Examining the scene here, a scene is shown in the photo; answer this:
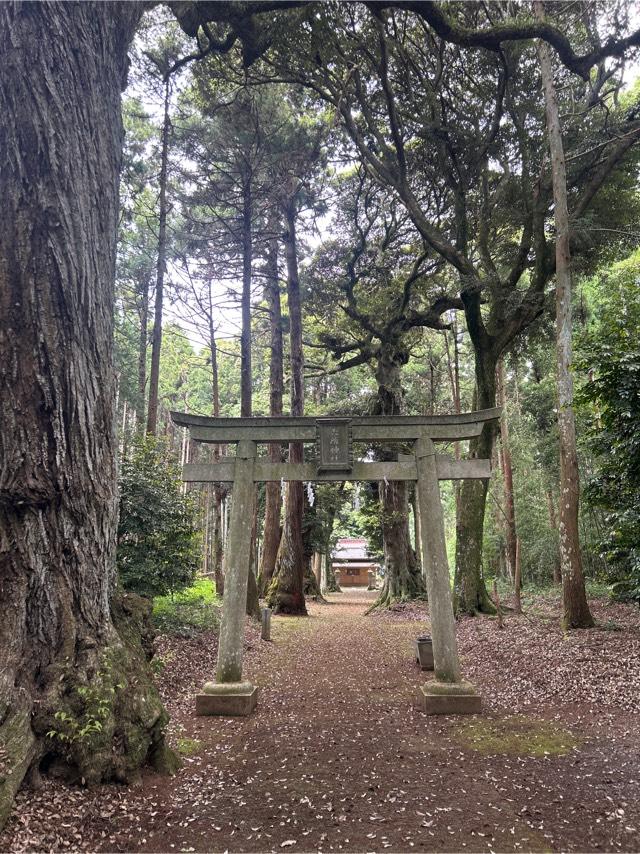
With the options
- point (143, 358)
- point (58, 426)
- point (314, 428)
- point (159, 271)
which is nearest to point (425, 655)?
point (314, 428)

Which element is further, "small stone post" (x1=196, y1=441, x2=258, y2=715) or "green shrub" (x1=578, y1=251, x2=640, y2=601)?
"green shrub" (x1=578, y1=251, x2=640, y2=601)

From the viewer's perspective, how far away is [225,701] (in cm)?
536

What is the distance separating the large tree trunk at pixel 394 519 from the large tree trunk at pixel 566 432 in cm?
732

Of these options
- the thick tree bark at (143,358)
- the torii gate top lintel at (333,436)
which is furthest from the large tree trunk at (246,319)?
Result: the thick tree bark at (143,358)

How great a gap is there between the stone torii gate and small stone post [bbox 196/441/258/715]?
0.04 feet

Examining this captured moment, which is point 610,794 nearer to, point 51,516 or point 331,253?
point 51,516

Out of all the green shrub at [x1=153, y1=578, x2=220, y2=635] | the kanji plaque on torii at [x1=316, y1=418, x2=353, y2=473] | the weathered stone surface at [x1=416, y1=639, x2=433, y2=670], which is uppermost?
the kanji plaque on torii at [x1=316, y1=418, x2=353, y2=473]

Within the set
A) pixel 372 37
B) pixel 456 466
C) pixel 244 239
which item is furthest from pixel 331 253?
pixel 456 466

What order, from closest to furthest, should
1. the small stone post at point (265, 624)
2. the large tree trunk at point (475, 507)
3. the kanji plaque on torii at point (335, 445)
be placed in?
the kanji plaque on torii at point (335, 445), the small stone post at point (265, 624), the large tree trunk at point (475, 507)

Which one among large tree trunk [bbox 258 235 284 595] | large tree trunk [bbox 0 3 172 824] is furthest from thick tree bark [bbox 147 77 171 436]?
large tree trunk [bbox 0 3 172 824]

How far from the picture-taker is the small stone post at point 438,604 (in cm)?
534

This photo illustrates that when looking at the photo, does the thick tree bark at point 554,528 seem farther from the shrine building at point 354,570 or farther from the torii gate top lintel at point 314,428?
the shrine building at point 354,570

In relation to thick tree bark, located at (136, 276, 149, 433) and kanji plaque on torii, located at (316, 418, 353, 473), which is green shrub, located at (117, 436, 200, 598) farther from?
thick tree bark, located at (136, 276, 149, 433)

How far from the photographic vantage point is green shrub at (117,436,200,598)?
7.60m
